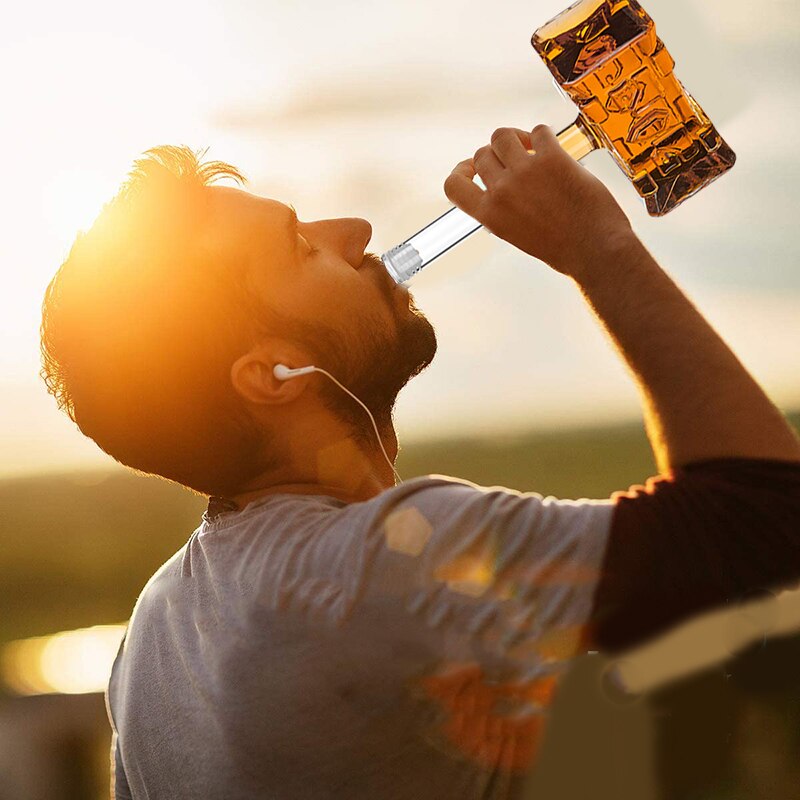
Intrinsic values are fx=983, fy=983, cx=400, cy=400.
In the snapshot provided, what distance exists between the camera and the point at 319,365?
5.00ft

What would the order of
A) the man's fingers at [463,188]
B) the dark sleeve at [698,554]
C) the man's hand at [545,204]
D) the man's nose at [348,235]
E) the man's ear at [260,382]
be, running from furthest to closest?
the man's nose at [348,235]
the man's ear at [260,382]
the man's fingers at [463,188]
the man's hand at [545,204]
the dark sleeve at [698,554]

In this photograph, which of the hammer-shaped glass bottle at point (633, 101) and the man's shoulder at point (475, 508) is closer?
the man's shoulder at point (475, 508)

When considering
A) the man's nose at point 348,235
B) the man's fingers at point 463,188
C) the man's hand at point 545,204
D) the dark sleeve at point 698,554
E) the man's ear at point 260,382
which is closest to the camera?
the dark sleeve at point 698,554

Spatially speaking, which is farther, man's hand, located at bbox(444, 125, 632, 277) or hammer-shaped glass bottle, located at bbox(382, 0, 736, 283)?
hammer-shaped glass bottle, located at bbox(382, 0, 736, 283)

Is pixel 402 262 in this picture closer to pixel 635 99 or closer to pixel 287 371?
pixel 287 371

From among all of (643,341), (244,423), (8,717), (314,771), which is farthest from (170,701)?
(8,717)

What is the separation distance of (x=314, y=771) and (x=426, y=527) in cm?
34

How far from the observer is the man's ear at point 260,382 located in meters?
1.48

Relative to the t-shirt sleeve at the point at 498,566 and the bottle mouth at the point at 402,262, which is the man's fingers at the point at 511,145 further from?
the t-shirt sleeve at the point at 498,566

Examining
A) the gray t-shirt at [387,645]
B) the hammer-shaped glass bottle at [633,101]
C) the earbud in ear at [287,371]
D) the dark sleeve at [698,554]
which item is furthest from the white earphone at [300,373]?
the hammer-shaped glass bottle at [633,101]

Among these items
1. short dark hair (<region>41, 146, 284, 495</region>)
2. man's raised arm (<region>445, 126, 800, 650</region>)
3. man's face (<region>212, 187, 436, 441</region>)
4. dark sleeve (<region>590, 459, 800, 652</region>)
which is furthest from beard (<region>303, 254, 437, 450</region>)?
dark sleeve (<region>590, 459, 800, 652</region>)

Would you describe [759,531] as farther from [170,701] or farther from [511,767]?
[170,701]

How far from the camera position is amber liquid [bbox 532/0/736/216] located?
1447mm

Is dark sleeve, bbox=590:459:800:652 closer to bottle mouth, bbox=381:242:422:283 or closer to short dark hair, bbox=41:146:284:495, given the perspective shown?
short dark hair, bbox=41:146:284:495
